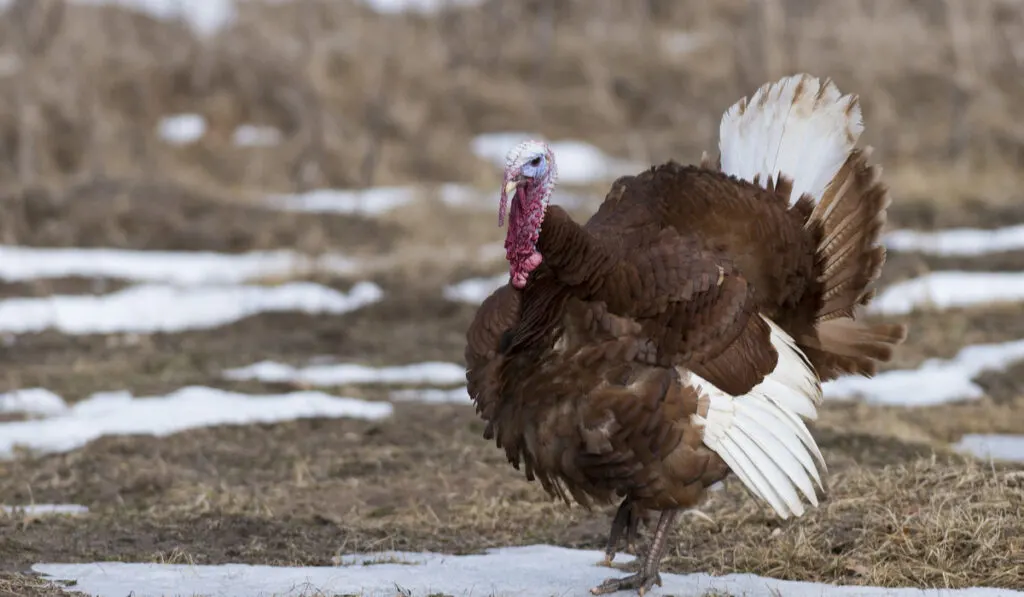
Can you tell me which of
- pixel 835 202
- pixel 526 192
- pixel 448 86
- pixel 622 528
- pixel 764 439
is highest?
pixel 526 192

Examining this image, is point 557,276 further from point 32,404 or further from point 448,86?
point 448,86

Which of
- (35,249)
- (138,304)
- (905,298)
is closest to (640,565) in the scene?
(905,298)

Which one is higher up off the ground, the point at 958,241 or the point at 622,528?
the point at 622,528

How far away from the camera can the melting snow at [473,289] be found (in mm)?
11477

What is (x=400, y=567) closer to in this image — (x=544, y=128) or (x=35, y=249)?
(x=35, y=249)

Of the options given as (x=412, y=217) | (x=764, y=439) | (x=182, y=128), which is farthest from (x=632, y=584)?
(x=182, y=128)

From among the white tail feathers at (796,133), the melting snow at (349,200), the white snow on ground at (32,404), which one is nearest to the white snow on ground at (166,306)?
the white snow on ground at (32,404)

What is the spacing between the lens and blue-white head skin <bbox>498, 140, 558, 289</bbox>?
4.24 m

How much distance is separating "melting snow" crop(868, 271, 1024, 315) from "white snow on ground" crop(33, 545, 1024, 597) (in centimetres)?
592

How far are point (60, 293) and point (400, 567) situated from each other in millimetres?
7252

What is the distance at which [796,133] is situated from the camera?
5395 mm

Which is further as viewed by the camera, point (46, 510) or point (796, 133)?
point (46, 510)

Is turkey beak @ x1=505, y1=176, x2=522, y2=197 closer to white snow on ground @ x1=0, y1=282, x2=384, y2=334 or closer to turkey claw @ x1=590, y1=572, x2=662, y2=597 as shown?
turkey claw @ x1=590, y1=572, x2=662, y2=597

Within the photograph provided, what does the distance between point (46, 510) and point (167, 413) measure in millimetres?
1758
